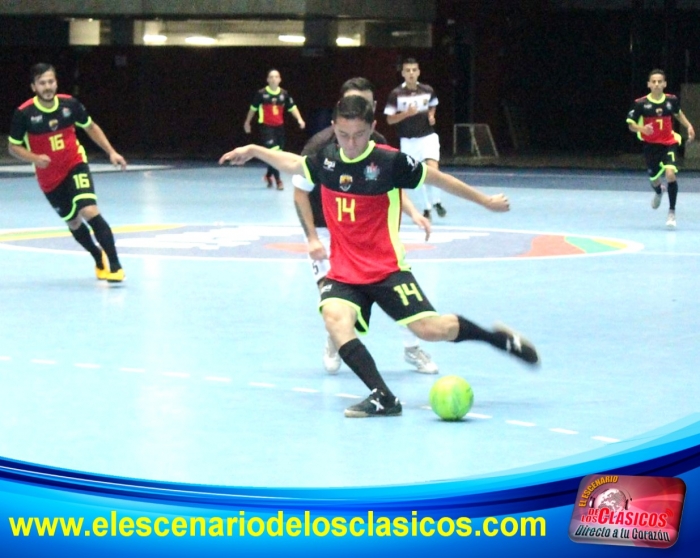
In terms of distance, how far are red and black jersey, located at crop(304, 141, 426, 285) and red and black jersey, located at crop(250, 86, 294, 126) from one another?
19.8 m

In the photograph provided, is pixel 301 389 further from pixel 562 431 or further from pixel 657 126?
pixel 657 126

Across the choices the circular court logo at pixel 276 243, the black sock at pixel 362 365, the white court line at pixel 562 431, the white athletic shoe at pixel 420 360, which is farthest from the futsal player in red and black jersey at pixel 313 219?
the circular court logo at pixel 276 243

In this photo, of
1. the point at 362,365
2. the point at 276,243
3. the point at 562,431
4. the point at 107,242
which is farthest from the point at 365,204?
the point at 276,243

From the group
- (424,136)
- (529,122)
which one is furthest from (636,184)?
(529,122)

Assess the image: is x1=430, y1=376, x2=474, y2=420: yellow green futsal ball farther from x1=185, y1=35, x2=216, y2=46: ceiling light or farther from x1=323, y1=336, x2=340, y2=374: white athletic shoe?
x1=185, y1=35, x2=216, y2=46: ceiling light

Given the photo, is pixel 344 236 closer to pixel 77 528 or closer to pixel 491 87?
pixel 77 528

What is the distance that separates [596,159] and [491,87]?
12.9ft

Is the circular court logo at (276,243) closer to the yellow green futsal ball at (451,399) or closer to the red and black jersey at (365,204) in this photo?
the red and black jersey at (365,204)

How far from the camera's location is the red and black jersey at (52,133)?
13.7 meters

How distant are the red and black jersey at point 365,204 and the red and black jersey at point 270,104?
65.1 ft

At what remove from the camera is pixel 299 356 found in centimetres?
1003

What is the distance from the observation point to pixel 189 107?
A: 4131 centimetres

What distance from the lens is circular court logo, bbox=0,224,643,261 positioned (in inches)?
640

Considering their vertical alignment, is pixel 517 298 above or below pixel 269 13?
below
